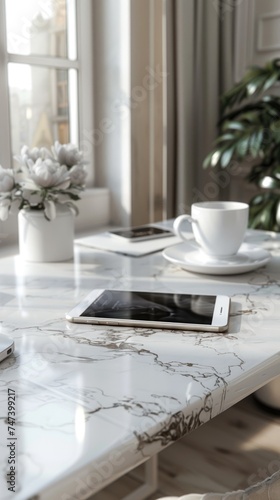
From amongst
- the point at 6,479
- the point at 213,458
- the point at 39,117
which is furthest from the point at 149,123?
the point at 6,479

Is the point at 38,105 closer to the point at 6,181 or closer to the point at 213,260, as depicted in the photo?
the point at 6,181

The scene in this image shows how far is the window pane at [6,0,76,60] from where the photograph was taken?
1744mm

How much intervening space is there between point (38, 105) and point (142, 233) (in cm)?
76

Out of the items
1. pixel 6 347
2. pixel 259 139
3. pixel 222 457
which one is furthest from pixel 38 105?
pixel 6 347

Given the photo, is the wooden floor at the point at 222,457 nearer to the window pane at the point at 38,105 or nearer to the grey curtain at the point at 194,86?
the grey curtain at the point at 194,86

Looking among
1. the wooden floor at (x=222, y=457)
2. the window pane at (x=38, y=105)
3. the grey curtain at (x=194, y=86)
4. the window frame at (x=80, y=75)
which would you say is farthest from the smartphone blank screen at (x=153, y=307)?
the grey curtain at (x=194, y=86)

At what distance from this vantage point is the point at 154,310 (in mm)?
796

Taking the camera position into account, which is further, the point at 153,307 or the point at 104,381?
the point at 153,307

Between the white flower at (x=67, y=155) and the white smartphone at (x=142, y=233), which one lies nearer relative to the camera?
the white flower at (x=67, y=155)

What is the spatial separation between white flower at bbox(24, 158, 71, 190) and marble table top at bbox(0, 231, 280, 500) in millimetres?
240

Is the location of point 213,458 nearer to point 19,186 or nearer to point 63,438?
point 19,186

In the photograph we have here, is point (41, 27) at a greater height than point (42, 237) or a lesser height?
greater

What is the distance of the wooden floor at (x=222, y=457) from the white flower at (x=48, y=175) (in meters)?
0.76

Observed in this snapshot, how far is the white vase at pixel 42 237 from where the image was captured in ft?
3.68
